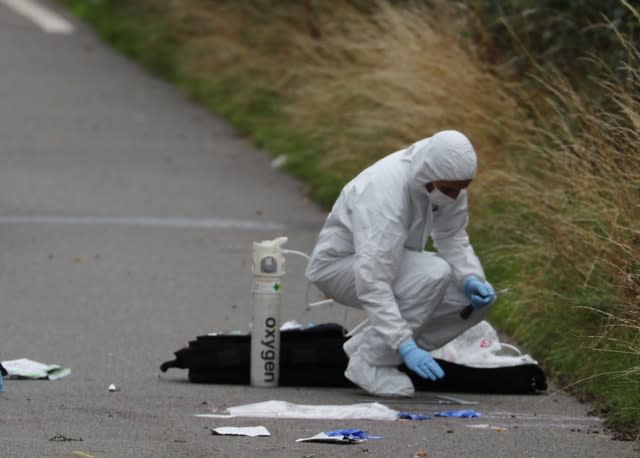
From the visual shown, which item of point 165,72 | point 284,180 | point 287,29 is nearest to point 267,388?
point 284,180

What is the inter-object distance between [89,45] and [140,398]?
47.1 feet

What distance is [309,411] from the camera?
6.67 metres


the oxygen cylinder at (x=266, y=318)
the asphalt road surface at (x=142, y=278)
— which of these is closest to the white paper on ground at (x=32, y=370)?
Result: the asphalt road surface at (x=142, y=278)

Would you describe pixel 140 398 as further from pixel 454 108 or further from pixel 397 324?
pixel 454 108

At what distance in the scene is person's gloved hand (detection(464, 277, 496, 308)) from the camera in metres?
7.32

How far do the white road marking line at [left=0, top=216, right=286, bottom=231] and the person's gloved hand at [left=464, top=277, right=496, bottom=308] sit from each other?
14.7 feet

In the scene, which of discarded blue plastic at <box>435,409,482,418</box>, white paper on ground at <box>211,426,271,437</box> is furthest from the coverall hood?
white paper on ground at <box>211,426,271,437</box>

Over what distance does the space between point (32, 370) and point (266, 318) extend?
116 cm

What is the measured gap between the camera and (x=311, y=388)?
7395 millimetres

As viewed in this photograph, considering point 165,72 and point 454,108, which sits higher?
point 165,72

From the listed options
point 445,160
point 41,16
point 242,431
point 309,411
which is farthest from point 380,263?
point 41,16

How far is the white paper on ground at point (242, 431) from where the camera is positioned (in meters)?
6.09

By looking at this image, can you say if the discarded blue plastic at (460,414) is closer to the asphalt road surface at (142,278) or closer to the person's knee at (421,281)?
the asphalt road surface at (142,278)

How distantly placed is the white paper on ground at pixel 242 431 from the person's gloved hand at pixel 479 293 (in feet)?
5.13
